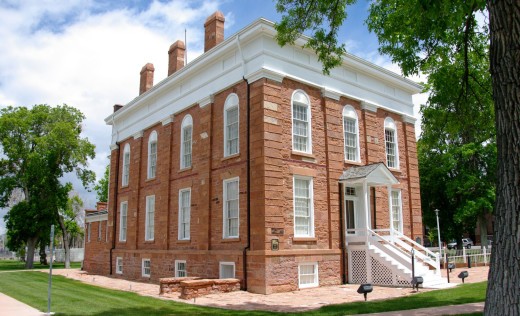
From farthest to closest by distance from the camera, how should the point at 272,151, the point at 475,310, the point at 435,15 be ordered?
the point at 272,151 → the point at 475,310 → the point at 435,15

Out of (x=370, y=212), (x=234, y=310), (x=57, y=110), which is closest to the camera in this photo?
(x=234, y=310)

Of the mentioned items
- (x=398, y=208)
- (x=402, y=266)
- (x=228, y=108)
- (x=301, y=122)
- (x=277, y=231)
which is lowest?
(x=402, y=266)

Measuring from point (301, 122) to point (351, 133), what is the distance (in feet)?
10.2

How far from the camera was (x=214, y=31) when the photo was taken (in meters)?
22.1

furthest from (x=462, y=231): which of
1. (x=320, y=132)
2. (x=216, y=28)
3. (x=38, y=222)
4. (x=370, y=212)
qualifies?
(x=38, y=222)

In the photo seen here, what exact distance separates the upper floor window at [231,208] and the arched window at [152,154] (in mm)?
7793

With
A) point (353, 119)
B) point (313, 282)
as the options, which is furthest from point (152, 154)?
point (313, 282)

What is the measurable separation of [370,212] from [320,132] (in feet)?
14.2

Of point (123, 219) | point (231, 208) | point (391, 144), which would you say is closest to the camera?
point (231, 208)

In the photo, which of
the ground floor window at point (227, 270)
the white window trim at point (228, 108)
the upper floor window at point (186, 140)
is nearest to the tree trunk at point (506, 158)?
the ground floor window at point (227, 270)

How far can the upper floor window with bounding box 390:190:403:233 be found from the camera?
72.8 ft

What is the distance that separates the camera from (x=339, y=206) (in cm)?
1938

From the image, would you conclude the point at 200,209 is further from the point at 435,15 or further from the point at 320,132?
the point at 435,15

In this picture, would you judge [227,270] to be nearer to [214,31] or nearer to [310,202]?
[310,202]
